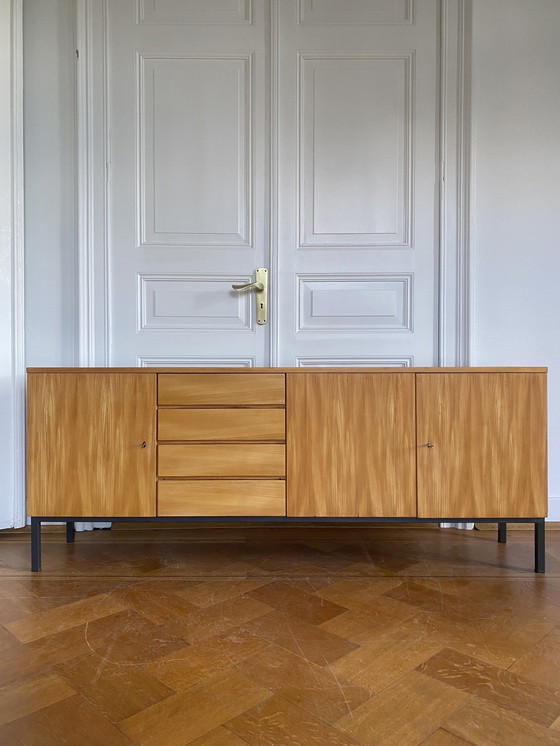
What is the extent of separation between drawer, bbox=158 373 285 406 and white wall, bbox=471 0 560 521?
3.53 ft

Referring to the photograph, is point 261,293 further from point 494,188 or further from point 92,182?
point 494,188

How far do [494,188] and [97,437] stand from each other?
2008 mm

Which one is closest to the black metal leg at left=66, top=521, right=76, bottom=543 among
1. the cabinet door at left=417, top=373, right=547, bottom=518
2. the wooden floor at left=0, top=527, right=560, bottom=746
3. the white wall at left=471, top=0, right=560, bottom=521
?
the wooden floor at left=0, top=527, right=560, bottom=746

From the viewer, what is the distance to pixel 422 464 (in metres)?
1.83

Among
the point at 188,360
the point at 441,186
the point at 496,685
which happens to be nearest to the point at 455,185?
the point at 441,186

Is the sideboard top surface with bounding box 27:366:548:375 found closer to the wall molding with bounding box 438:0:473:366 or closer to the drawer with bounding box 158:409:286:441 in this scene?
the drawer with bounding box 158:409:286:441

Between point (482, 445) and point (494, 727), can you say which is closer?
point (494, 727)

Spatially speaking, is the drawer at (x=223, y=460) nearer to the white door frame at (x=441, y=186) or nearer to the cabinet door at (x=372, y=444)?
the cabinet door at (x=372, y=444)

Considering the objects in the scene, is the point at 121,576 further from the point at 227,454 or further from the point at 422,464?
the point at 422,464

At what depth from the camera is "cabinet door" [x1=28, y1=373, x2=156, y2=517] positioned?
72.9 inches

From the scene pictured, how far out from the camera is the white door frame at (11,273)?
2287 millimetres

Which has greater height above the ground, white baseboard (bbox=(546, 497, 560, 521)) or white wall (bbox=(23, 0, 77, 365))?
white wall (bbox=(23, 0, 77, 365))

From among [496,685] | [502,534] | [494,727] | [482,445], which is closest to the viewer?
[494,727]

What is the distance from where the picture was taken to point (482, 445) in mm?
1823
